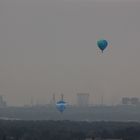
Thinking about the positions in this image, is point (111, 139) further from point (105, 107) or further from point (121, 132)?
point (105, 107)

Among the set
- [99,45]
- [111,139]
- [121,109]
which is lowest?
[111,139]

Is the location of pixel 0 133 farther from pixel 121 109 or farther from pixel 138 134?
pixel 121 109

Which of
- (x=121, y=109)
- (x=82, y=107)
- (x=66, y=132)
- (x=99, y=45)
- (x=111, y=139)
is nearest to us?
(x=99, y=45)

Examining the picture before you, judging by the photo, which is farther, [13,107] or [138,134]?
[13,107]

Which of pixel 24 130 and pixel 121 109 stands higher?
pixel 121 109

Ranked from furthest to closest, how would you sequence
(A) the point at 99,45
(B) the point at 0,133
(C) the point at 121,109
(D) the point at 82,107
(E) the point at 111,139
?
(D) the point at 82,107, (C) the point at 121,109, (B) the point at 0,133, (E) the point at 111,139, (A) the point at 99,45

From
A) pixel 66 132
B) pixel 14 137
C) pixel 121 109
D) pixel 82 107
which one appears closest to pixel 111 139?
pixel 14 137

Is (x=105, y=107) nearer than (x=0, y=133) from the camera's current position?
No

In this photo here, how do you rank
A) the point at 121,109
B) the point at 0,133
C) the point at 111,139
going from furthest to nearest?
the point at 121,109
the point at 0,133
the point at 111,139

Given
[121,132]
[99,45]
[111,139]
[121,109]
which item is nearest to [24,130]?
[121,132]
